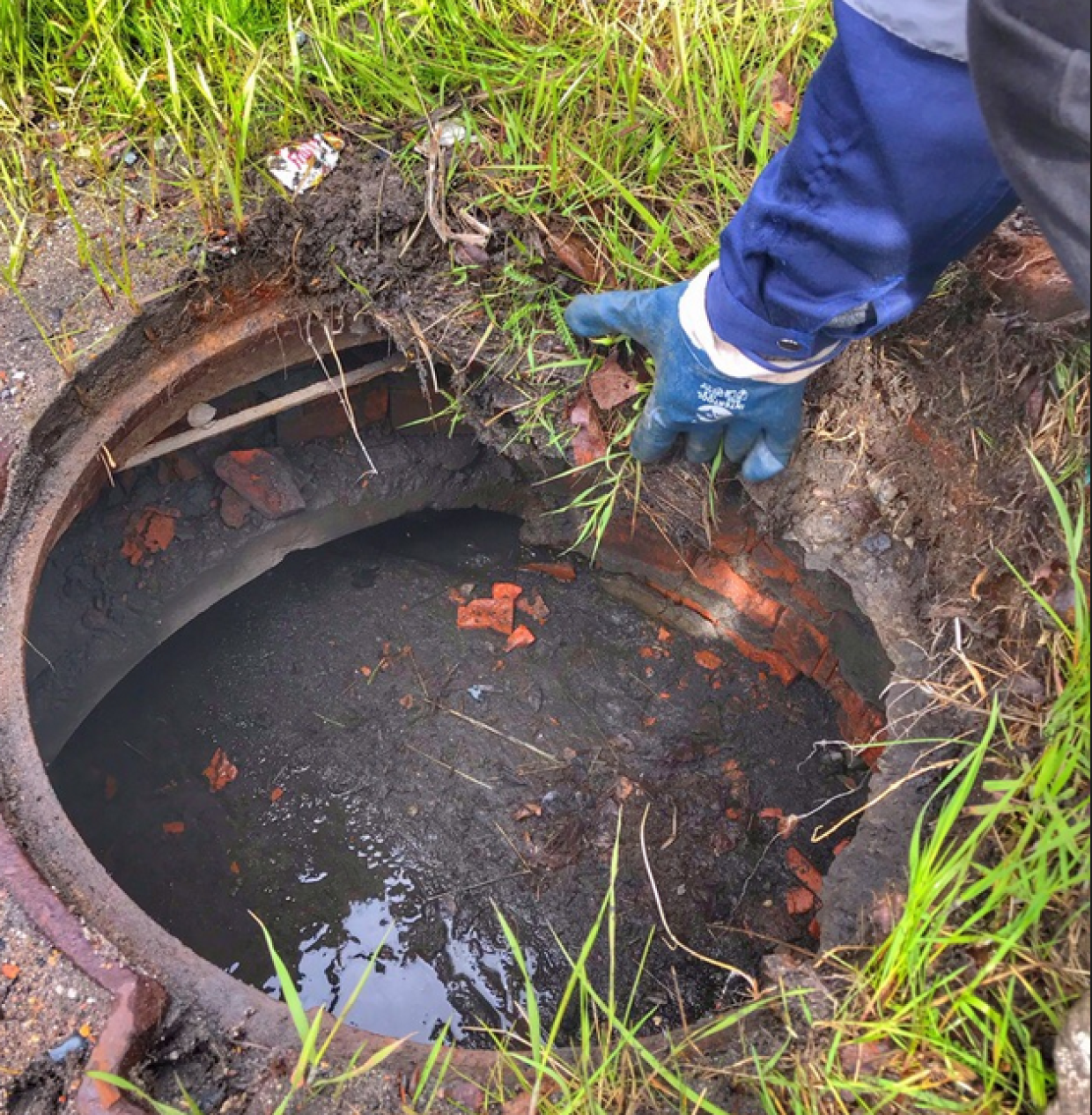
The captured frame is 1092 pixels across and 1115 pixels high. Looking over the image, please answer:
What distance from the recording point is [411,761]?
2.74m

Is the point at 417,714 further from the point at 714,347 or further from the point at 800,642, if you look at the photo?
the point at 714,347

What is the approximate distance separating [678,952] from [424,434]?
160 cm

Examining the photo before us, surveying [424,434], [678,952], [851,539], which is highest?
[851,539]

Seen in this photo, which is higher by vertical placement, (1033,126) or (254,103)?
(1033,126)

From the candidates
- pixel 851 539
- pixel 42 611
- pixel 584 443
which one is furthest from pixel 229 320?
pixel 851 539

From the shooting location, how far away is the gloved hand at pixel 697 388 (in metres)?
1.74

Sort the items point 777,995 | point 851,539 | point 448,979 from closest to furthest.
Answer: point 777,995
point 851,539
point 448,979

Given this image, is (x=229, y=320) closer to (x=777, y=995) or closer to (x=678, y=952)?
(x=777, y=995)

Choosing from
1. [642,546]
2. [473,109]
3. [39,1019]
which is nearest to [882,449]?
[642,546]

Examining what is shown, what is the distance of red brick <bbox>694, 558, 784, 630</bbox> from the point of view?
8.44 feet

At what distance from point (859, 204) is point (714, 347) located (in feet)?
1.27

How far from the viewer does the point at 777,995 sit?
1.37 m

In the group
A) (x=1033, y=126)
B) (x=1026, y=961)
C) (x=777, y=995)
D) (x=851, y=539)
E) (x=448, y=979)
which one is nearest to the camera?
(x=1033, y=126)

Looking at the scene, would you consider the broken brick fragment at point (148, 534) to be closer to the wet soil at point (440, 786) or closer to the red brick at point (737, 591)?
the wet soil at point (440, 786)
